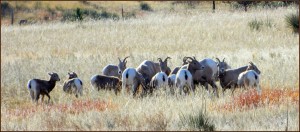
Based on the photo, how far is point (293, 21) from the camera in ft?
77.6

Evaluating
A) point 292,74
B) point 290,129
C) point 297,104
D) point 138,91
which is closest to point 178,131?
point 290,129

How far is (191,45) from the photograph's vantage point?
2234cm

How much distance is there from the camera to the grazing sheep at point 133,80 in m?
11.9

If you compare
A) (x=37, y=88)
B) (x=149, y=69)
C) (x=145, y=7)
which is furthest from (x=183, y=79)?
(x=145, y=7)

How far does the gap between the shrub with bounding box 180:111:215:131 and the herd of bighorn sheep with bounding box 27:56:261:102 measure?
2.86 m

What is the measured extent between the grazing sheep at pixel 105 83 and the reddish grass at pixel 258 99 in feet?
10.7

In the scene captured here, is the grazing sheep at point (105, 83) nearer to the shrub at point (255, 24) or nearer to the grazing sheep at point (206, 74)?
the grazing sheep at point (206, 74)

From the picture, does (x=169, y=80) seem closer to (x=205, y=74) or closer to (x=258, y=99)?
(x=205, y=74)

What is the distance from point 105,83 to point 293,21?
13.0m

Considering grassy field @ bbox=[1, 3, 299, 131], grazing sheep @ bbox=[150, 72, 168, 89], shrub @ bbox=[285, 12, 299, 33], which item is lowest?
grassy field @ bbox=[1, 3, 299, 131]

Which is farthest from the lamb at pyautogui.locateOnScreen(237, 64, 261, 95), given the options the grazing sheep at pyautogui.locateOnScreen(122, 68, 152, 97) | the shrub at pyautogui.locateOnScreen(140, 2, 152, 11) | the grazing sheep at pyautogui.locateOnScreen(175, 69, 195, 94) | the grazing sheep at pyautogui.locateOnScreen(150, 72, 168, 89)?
the shrub at pyautogui.locateOnScreen(140, 2, 152, 11)

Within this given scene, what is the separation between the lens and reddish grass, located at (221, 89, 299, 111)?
9.62m

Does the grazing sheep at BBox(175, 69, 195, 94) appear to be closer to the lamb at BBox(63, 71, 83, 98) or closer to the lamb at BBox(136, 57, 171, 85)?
the lamb at BBox(136, 57, 171, 85)

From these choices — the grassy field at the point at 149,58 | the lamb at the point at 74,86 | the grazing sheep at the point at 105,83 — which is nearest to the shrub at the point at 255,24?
the grassy field at the point at 149,58
